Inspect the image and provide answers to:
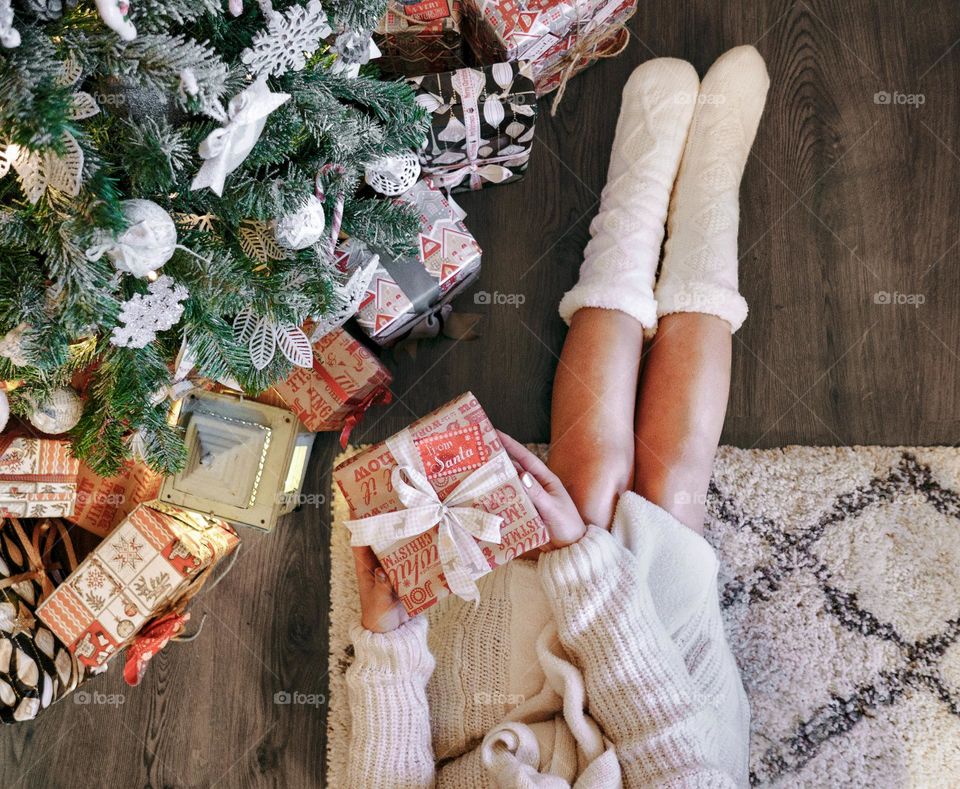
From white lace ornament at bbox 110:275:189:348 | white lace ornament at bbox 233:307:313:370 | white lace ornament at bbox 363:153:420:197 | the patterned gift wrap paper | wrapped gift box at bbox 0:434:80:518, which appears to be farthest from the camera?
the patterned gift wrap paper

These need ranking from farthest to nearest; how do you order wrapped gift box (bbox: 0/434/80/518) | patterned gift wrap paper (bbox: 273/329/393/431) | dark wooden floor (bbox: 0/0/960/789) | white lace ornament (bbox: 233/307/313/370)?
dark wooden floor (bbox: 0/0/960/789) → patterned gift wrap paper (bbox: 273/329/393/431) → wrapped gift box (bbox: 0/434/80/518) → white lace ornament (bbox: 233/307/313/370)

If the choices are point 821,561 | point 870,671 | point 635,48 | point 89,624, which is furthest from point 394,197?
point 870,671

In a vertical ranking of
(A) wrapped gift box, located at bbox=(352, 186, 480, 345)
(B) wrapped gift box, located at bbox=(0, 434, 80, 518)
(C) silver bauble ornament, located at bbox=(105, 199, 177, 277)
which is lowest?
(B) wrapped gift box, located at bbox=(0, 434, 80, 518)

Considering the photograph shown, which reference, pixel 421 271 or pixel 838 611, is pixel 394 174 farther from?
pixel 838 611

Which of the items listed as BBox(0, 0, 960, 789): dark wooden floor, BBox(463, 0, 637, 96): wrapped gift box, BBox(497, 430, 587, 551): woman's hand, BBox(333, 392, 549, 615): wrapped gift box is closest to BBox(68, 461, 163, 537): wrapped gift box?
BBox(0, 0, 960, 789): dark wooden floor

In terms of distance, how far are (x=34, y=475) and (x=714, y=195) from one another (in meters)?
1.22

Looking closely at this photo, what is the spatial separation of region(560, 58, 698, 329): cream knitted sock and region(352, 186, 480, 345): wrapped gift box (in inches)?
8.7

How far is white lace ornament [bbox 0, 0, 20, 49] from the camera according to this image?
1.72ft

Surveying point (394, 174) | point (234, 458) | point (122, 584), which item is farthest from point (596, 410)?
point (122, 584)

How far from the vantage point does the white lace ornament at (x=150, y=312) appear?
0.74 metres

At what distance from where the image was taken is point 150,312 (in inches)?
29.6

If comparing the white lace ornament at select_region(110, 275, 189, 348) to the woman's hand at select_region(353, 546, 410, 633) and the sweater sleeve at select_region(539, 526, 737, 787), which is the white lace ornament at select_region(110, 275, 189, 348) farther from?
the sweater sleeve at select_region(539, 526, 737, 787)

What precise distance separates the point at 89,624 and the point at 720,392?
1104mm

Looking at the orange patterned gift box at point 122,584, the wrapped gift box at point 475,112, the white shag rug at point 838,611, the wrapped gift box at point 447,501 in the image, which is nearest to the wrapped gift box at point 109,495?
the orange patterned gift box at point 122,584
